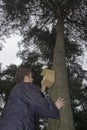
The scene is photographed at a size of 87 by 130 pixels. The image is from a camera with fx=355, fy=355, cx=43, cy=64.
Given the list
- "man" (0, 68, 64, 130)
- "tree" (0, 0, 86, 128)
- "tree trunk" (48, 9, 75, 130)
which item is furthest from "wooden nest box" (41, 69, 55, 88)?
"tree" (0, 0, 86, 128)

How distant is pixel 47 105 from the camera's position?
4652 mm

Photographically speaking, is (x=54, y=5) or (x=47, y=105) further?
(x=54, y=5)

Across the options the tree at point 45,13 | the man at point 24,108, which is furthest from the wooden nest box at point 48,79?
the tree at point 45,13

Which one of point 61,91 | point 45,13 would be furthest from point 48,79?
point 45,13

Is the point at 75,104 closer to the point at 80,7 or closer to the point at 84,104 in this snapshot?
the point at 84,104

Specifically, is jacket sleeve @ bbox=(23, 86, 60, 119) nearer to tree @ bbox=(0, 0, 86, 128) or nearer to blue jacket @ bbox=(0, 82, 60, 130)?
blue jacket @ bbox=(0, 82, 60, 130)

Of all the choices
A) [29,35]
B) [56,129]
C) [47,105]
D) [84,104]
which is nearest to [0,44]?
[29,35]

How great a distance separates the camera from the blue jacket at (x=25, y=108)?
4.46 meters

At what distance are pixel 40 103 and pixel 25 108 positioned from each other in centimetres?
20

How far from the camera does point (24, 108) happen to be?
4582mm

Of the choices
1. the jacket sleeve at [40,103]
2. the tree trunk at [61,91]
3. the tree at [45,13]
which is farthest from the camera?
the tree at [45,13]

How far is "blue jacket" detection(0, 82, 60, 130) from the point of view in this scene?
4.46m

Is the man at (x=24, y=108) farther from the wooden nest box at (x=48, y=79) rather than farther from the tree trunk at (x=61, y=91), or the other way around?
the tree trunk at (x=61, y=91)

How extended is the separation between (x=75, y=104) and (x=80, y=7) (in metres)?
18.0
